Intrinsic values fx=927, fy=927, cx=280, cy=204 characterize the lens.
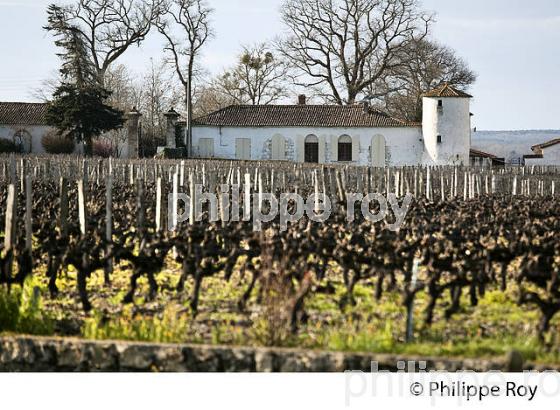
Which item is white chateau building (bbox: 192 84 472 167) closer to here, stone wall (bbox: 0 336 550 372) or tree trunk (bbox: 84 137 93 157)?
tree trunk (bbox: 84 137 93 157)

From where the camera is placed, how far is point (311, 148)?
185 feet

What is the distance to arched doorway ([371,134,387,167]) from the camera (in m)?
55.2

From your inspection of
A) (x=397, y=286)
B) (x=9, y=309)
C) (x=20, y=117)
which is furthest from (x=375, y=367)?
(x=20, y=117)

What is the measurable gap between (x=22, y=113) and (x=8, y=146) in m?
A: 5.55

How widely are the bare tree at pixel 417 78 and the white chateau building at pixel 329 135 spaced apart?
485 centimetres

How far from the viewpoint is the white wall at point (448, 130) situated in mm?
53500

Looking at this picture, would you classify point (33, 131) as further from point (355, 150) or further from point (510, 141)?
point (510, 141)

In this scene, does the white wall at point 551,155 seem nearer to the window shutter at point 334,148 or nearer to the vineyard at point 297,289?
the window shutter at point 334,148

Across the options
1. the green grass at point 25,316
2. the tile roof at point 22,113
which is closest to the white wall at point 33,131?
the tile roof at point 22,113

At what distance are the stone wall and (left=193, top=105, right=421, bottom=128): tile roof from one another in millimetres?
47187

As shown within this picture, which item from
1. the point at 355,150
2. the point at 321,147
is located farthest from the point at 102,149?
the point at 355,150

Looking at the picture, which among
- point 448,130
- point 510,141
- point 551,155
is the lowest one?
point 551,155

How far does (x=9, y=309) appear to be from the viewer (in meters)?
9.54

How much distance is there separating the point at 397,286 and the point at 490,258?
52.9 inches
